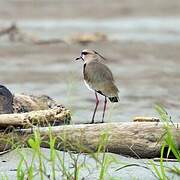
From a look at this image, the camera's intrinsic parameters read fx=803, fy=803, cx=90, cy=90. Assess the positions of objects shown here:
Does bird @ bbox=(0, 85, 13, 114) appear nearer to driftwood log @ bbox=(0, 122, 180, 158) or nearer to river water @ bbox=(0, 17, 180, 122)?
river water @ bbox=(0, 17, 180, 122)

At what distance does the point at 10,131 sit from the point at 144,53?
31.7ft

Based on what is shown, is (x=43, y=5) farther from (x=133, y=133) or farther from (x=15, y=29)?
(x=133, y=133)

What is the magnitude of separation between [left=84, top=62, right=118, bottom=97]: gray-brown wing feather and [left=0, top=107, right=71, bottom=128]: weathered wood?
1.46ft

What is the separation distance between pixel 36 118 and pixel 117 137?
0.69m

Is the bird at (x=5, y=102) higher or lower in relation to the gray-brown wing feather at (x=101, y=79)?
lower

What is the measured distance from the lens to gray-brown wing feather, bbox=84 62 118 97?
647 cm

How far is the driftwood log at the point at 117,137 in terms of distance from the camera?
5.39 metres

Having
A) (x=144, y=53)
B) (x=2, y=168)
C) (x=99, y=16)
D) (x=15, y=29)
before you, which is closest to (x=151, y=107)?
(x=2, y=168)

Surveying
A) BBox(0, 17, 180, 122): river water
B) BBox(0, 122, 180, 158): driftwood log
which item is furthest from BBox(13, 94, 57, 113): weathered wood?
BBox(0, 122, 180, 158): driftwood log

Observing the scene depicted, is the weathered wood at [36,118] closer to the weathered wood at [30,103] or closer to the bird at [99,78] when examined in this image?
the bird at [99,78]

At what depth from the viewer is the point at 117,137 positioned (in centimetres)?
545

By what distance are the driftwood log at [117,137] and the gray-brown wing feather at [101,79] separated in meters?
1.01

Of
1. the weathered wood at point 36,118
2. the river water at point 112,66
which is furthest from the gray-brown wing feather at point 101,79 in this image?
the weathered wood at point 36,118

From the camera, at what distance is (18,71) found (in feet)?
40.5
